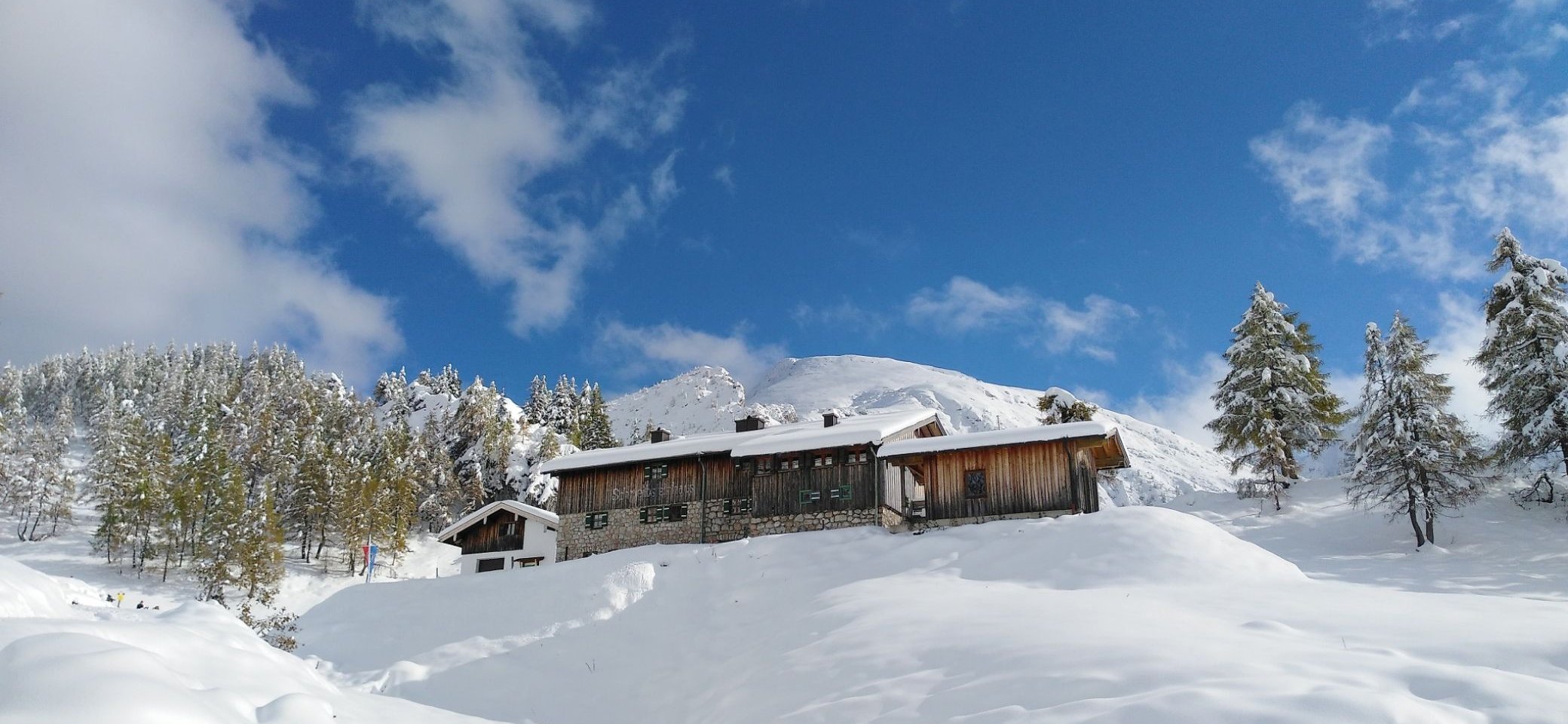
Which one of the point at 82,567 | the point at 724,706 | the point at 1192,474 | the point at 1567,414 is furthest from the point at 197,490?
the point at 1192,474

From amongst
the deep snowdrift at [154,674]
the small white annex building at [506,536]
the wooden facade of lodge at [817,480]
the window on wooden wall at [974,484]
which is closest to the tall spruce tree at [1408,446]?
the wooden facade of lodge at [817,480]

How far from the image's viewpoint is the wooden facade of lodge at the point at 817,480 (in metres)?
30.4

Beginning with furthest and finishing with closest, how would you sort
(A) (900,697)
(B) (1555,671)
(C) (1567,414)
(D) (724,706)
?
(C) (1567,414) < (D) (724,706) < (A) (900,697) < (B) (1555,671)

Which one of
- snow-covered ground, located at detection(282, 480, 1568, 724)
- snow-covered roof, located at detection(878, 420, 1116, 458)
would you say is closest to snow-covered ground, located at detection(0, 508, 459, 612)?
snow-covered ground, located at detection(282, 480, 1568, 724)

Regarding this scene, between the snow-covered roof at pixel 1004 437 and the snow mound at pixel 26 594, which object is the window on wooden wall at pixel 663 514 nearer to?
the snow-covered roof at pixel 1004 437

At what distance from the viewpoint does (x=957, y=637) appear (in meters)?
15.0

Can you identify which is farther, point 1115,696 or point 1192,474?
point 1192,474

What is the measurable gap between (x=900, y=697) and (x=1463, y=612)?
9834 mm

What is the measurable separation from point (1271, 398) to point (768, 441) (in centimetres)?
2403

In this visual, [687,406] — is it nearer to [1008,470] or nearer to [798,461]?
[798,461]

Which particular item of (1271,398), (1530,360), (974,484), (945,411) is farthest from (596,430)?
(945,411)

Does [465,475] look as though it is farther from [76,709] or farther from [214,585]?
[76,709]

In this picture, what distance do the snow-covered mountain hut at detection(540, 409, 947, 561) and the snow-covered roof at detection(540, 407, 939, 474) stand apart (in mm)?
51

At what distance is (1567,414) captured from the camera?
3028 centimetres
